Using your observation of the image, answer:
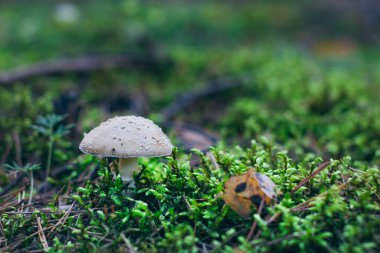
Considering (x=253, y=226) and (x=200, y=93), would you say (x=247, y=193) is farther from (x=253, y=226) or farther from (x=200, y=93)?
(x=200, y=93)

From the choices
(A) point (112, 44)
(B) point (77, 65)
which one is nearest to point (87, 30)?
(A) point (112, 44)

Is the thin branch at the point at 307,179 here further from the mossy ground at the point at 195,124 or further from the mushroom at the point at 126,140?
the mushroom at the point at 126,140

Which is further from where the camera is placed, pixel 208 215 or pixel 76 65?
pixel 76 65

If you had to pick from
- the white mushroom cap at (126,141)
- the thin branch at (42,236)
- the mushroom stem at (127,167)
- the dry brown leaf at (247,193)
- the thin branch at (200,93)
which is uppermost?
the thin branch at (200,93)

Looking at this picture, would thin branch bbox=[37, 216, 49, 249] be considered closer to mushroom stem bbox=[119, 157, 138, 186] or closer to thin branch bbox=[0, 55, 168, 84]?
mushroom stem bbox=[119, 157, 138, 186]

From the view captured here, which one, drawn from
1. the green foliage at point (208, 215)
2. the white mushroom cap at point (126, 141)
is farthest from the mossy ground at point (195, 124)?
the white mushroom cap at point (126, 141)

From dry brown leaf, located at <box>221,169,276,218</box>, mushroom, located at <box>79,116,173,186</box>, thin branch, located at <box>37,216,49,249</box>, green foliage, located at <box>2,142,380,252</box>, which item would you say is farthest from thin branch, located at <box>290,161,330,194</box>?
thin branch, located at <box>37,216,49,249</box>

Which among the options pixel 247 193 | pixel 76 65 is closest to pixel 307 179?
pixel 247 193

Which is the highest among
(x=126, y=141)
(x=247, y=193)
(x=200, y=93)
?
(x=200, y=93)
